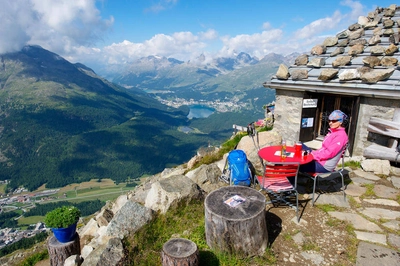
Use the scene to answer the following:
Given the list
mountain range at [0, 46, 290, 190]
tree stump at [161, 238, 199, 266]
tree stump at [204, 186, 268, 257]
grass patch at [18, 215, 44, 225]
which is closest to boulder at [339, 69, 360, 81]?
tree stump at [204, 186, 268, 257]

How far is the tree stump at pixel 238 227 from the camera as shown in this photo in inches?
168

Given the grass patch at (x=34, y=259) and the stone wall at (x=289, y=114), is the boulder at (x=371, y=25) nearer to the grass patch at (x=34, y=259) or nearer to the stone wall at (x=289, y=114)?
the stone wall at (x=289, y=114)

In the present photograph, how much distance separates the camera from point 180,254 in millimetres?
3967

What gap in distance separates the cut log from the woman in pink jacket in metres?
3.88

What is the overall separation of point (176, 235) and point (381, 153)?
755 centimetres

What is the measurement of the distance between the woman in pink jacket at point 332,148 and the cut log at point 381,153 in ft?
12.7

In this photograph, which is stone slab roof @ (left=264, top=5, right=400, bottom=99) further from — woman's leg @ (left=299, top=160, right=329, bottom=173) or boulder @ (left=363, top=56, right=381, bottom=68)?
woman's leg @ (left=299, top=160, right=329, bottom=173)

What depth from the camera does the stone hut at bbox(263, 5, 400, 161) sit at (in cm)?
852

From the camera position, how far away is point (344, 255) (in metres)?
4.48

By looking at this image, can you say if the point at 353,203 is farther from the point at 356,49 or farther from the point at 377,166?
the point at 356,49

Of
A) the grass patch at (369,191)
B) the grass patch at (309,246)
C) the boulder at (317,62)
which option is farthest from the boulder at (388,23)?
the grass patch at (309,246)

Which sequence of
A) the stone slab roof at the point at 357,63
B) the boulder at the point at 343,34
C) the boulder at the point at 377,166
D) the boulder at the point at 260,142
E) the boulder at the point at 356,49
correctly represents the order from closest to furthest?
the boulder at the point at 377,166, the stone slab roof at the point at 357,63, the boulder at the point at 260,142, the boulder at the point at 356,49, the boulder at the point at 343,34

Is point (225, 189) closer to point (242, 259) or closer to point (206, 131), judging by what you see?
point (242, 259)

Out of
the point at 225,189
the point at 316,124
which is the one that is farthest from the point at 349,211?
the point at 316,124
